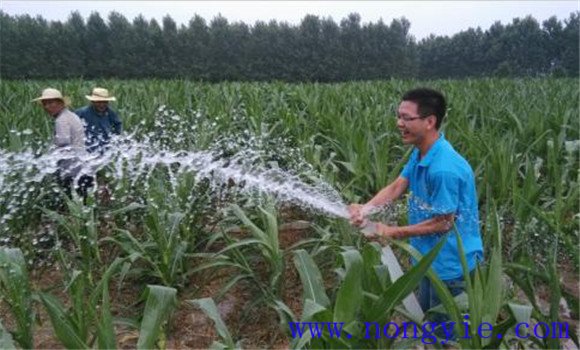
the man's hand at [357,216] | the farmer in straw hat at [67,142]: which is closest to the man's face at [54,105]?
the farmer in straw hat at [67,142]

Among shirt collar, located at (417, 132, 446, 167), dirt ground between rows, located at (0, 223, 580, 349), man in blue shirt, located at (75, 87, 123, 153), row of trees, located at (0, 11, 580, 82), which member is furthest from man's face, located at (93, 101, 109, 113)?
row of trees, located at (0, 11, 580, 82)

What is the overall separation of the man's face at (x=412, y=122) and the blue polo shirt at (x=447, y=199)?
0.24ft

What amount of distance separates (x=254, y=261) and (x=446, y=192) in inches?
51.6

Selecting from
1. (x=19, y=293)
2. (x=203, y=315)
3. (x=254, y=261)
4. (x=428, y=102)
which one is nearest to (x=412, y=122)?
(x=428, y=102)

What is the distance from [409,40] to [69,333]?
42.4 meters

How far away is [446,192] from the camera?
192 cm

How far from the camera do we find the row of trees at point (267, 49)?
31406mm

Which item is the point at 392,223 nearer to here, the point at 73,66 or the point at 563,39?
the point at 73,66

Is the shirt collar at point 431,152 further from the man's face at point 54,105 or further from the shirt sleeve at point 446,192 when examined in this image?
the man's face at point 54,105

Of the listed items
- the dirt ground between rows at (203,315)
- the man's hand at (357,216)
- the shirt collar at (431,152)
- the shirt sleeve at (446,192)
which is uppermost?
the shirt collar at (431,152)

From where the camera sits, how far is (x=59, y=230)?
137 inches

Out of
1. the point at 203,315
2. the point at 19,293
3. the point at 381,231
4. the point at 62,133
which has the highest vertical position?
the point at 62,133

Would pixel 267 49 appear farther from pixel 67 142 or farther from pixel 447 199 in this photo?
pixel 447 199

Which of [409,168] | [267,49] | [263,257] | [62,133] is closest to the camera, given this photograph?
[409,168]
